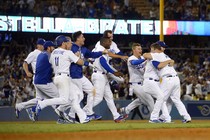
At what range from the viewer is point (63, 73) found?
16.8 meters

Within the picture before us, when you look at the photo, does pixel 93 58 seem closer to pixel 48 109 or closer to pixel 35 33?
pixel 48 109

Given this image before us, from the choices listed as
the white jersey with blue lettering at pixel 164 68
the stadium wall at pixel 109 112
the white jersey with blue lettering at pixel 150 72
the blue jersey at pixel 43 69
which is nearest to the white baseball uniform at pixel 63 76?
the blue jersey at pixel 43 69

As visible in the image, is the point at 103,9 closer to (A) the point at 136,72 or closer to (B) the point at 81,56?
(A) the point at 136,72

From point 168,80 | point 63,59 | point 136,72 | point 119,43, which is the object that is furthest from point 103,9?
point 63,59

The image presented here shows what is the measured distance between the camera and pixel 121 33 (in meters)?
37.5

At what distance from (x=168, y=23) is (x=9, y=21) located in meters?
8.55

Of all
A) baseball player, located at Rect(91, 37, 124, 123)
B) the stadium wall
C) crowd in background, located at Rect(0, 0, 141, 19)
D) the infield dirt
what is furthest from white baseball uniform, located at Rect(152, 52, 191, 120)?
crowd in background, located at Rect(0, 0, 141, 19)

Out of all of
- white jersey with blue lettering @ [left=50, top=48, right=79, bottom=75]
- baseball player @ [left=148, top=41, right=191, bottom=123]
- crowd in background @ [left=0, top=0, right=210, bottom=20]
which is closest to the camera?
white jersey with blue lettering @ [left=50, top=48, right=79, bottom=75]

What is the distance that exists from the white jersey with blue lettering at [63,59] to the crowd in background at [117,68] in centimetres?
377

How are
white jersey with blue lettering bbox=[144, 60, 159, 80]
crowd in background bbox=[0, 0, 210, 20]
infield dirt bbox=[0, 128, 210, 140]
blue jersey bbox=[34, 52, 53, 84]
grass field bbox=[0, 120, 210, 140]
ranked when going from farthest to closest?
crowd in background bbox=[0, 0, 210, 20]
white jersey with blue lettering bbox=[144, 60, 159, 80]
blue jersey bbox=[34, 52, 53, 84]
grass field bbox=[0, 120, 210, 140]
infield dirt bbox=[0, 128, 210, 140]

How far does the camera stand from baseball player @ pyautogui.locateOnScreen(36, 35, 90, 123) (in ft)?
55.0

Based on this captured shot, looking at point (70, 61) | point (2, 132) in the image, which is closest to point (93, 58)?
point (70, 61)

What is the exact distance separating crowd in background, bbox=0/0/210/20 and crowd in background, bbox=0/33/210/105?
1602 mm

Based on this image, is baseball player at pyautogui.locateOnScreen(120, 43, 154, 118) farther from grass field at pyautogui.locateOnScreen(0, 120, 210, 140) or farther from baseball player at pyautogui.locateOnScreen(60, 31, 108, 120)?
grass field at pyautogui.locateOnScreen(0, 120, 210, 140)
